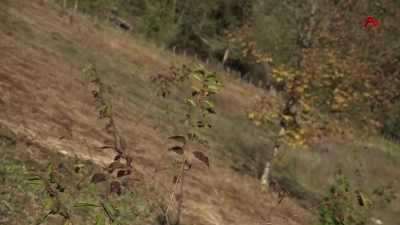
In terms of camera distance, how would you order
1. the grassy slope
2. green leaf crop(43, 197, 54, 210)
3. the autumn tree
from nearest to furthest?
green leaf crop(43, 197, 54, 210), the grassy slope, the autumn tree

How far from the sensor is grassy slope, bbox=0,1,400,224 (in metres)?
6.52

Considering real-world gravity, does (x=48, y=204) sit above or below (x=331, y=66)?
below

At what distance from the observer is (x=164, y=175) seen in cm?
859

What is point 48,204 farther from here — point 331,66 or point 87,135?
point 331,66

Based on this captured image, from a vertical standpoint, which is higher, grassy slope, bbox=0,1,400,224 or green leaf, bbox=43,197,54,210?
green leaf, bbox=43,197,54,210

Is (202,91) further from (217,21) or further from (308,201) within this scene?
(217,21)

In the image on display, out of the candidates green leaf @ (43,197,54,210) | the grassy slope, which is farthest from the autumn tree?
green leaf @ (43,197,54,210)

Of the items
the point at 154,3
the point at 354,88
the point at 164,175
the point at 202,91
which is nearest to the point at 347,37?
the point at 354,88

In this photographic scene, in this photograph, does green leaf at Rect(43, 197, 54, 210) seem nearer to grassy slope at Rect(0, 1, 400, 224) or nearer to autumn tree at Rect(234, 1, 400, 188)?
grassy slope at Rect(0, 1, 400, 224)

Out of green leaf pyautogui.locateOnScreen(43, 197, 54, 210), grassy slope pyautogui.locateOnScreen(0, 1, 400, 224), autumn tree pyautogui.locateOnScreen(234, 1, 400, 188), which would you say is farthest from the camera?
autumn tree pyautogui.locateOnScreen(234, 1, 400, 188)

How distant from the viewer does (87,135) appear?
8.39 meters

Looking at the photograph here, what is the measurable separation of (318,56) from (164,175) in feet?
17.8

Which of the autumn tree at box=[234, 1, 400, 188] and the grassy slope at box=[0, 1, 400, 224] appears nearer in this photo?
the grassy slope at box=[0, 1, 400, 224]

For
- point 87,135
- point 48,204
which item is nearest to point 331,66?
point 87,135
